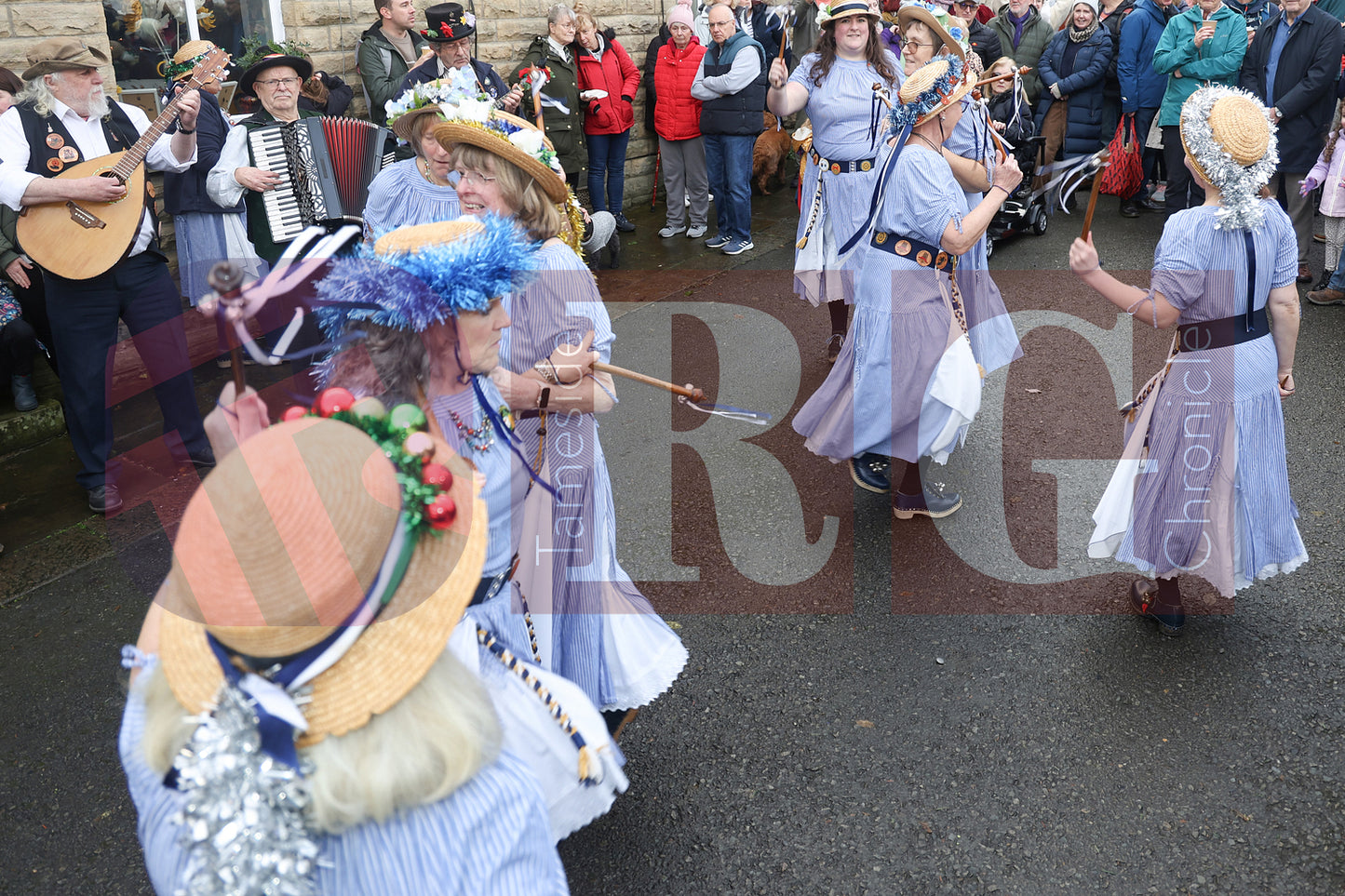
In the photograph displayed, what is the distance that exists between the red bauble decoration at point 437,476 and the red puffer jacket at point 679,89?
28.1 ft

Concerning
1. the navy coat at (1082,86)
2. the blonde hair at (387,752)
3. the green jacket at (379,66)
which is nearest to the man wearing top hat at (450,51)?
the green jacket at (379,66)

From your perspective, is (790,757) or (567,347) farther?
(790,757)

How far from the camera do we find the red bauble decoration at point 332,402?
1834 mm

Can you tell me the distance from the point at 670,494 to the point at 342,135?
277 cm

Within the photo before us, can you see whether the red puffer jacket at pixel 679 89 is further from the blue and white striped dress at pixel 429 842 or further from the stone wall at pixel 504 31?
the blue and white striped dress at pixel 429 842

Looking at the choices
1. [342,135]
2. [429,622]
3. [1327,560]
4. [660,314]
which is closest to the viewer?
[429,622]

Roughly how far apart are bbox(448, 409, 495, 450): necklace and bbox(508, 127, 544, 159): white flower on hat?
121 centimetres

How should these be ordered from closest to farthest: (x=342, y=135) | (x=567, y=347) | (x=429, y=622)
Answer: (x=429, y=622) → (x=567, y=347) → (x=342, y=135)

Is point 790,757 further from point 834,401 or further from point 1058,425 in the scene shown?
point 1058,425

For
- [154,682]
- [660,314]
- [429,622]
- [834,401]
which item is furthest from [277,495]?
[660,314]

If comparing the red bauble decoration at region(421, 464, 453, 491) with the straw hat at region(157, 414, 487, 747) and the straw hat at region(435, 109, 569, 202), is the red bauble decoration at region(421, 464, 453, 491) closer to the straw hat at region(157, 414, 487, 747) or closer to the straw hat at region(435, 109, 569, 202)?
the straw hat at region(157, 414, 487, 747)

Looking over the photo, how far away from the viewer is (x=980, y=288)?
533cm

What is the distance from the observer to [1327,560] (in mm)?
4508

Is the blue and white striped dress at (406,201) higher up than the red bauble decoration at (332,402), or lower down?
lower down
